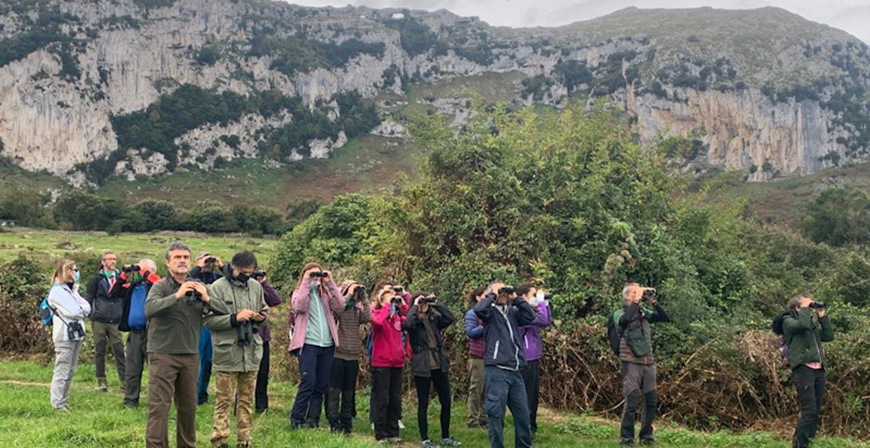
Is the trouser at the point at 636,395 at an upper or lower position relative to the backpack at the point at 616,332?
lower

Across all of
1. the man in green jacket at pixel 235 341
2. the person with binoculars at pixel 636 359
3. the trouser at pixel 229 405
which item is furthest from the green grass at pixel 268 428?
the man in green jacket at pixel 235 341


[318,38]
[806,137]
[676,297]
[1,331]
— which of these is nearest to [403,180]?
[676,297]

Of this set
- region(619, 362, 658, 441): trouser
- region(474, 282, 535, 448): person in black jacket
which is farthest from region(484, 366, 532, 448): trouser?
region(619, 362, 658, 441): trouser

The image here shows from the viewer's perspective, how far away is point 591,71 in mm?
165500

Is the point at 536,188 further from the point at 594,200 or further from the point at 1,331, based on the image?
the point at 1,331

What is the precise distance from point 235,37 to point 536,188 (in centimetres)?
15775

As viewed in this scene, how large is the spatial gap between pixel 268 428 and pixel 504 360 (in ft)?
9.58

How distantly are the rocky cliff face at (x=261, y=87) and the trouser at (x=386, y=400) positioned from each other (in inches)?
4261

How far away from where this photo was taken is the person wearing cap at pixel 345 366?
7840 millimetres

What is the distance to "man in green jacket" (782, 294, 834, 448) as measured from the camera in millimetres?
7750

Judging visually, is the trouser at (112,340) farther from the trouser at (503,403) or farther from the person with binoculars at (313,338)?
the trouser at (503,403)

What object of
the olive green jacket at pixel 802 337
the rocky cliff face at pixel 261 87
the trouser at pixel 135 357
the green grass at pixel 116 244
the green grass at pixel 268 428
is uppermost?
the rocky cliff face at pixel 261 87

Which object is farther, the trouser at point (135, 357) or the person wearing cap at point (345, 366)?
the trouser at point (135, 357)

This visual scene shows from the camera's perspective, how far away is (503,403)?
679 cm
